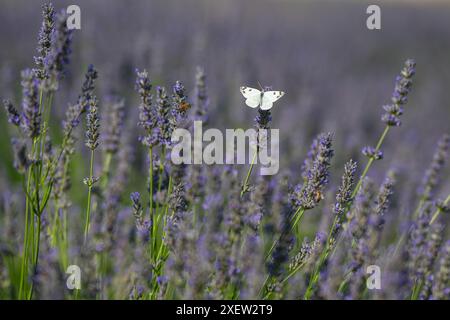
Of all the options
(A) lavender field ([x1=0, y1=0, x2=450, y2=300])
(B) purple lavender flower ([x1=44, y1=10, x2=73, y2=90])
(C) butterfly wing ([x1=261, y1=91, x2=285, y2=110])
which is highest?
(B) purple lavender flower ([x1=44, y1=10, x2=73, y2=90])

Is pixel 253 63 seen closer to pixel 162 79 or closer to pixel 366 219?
pixel 162 79

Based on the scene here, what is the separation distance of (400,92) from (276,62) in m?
5.23

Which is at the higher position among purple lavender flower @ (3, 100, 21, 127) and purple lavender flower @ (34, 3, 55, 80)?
purple lavender flower @ (34, 3, 55, 80)

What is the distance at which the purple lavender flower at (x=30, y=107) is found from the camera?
1617 millimetres

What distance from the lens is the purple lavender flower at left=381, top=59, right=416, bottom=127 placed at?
195cm

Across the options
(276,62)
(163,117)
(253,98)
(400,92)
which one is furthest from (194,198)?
(276,62)

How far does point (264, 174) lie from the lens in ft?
5.99

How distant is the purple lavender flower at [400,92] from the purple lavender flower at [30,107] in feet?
4.27

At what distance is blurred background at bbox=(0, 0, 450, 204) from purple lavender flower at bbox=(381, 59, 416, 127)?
1316 mm

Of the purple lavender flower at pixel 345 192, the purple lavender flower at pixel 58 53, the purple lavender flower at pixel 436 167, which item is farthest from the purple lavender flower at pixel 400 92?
the purple lavender flower at pixel 58 53

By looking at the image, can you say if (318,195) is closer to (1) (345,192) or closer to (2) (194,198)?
(1) (345,192)

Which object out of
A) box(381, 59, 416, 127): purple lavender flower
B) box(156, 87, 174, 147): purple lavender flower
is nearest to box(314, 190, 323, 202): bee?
box(381, 59, 416, 127): purple lavender flower

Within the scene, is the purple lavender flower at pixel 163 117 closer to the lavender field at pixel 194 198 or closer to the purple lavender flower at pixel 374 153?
the lavender field at pixel 194 198

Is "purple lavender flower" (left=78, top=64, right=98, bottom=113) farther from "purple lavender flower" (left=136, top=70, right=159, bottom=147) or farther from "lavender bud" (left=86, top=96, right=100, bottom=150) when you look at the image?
"purple lavender flower" (left=136, top=70, right=159, bottom=147)
